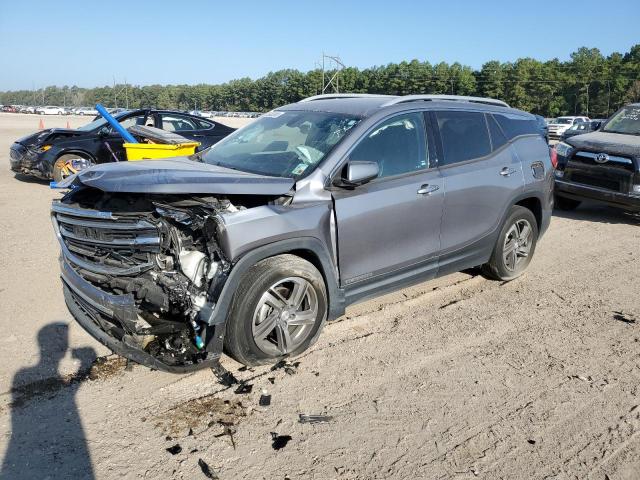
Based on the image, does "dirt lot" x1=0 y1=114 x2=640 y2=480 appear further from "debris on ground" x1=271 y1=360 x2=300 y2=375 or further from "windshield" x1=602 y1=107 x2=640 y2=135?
"windshield" x1=602 y1=107 x2=640 y2=135

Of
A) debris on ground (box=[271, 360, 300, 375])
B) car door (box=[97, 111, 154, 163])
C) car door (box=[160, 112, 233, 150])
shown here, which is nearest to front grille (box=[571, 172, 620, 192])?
debris on ground (box=[271, 360, 300, 375])

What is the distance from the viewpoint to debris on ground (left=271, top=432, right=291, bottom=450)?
9.42ft

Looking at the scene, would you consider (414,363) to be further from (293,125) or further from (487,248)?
(293,125)

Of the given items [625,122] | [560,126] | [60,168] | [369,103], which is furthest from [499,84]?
[369,103]

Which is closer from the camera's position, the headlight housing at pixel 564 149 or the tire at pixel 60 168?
the headlight housing at pixel 564 149

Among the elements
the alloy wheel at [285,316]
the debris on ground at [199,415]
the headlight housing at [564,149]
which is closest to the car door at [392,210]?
the alloy wheel at [285,316]

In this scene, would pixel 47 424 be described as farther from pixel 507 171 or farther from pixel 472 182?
pixel 507 171

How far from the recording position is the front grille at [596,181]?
26.3 feet

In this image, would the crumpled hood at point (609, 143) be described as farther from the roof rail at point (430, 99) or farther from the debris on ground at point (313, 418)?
the debris on ground at point (313, 418)

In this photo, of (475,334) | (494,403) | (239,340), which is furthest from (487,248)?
(239,340)

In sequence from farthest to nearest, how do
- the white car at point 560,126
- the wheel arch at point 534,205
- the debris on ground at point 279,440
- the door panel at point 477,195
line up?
the white car at point 560,126, the wheel arch at point 534,205, the door panel at point 477,195, the debris on ground at point 279,440

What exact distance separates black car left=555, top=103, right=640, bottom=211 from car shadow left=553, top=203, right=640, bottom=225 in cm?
25

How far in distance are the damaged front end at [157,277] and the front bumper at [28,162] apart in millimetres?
7715

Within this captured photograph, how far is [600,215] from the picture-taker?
9.15 m
